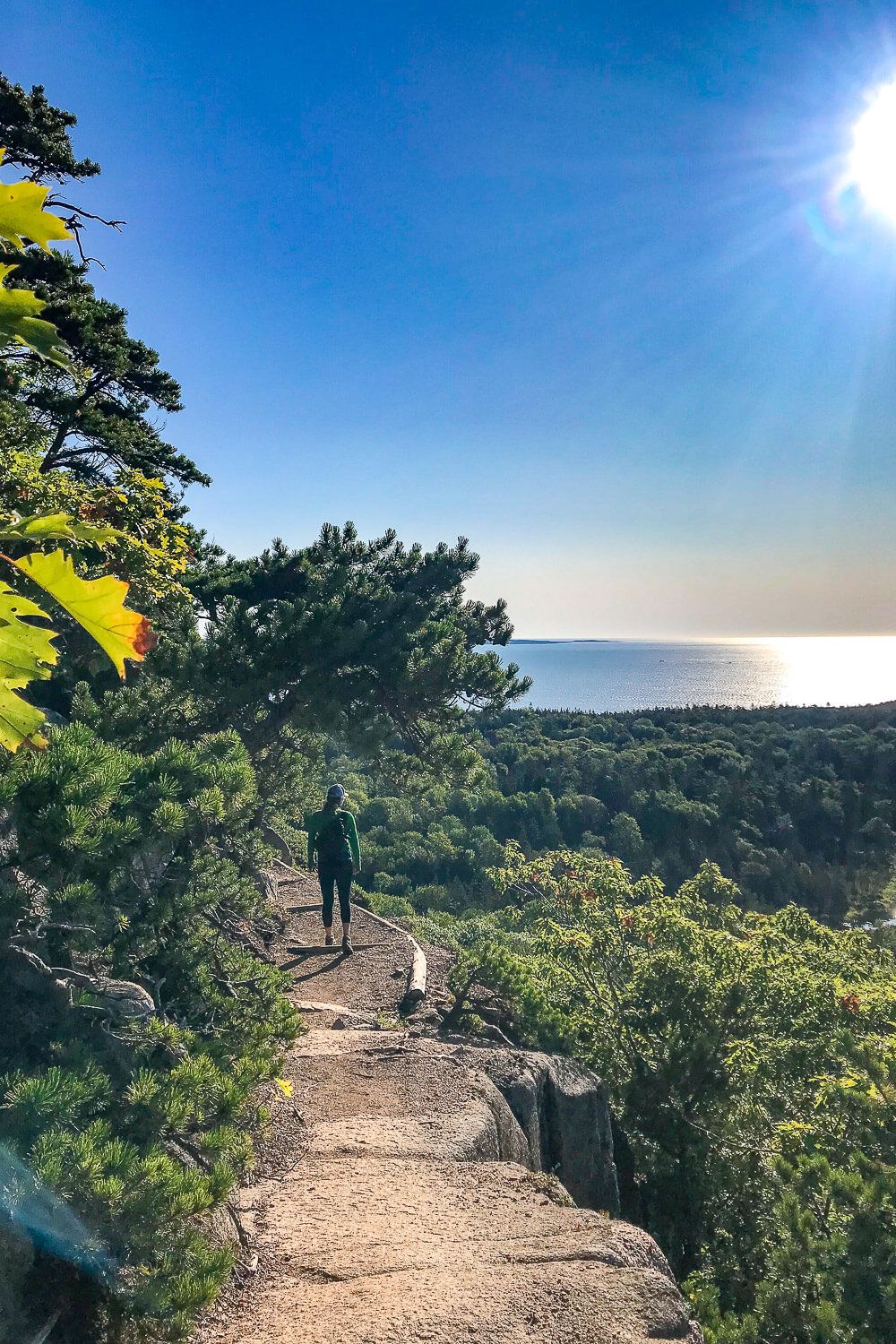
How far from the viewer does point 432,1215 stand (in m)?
3.46

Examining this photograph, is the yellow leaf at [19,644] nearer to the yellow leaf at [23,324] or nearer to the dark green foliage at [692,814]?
the yellow leaf at [23,324]

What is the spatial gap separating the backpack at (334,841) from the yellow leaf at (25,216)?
673 cm

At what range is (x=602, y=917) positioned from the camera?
9109mm

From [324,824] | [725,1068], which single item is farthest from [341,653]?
[725,1068]

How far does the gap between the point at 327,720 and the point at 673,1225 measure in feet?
22.1

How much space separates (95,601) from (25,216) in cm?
52

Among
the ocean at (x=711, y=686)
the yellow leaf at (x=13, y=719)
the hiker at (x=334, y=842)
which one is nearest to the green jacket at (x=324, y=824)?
the hiker at (x=334, y=842)

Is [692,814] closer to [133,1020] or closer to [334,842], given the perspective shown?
[334,842]

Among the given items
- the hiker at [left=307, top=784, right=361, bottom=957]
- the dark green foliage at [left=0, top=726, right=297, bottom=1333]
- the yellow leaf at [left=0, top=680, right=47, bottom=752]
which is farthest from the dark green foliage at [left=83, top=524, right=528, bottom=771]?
the yellow leaf at [left=0, top=680, right=47, bottom=752]

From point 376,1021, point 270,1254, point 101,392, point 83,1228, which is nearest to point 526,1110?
point 376,1021

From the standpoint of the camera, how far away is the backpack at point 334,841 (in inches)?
288

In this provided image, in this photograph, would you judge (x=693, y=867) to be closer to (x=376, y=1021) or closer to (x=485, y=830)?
(x=485, y=830)

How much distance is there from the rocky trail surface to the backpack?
1.78m

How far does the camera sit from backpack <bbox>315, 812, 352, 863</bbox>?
7312 mm
